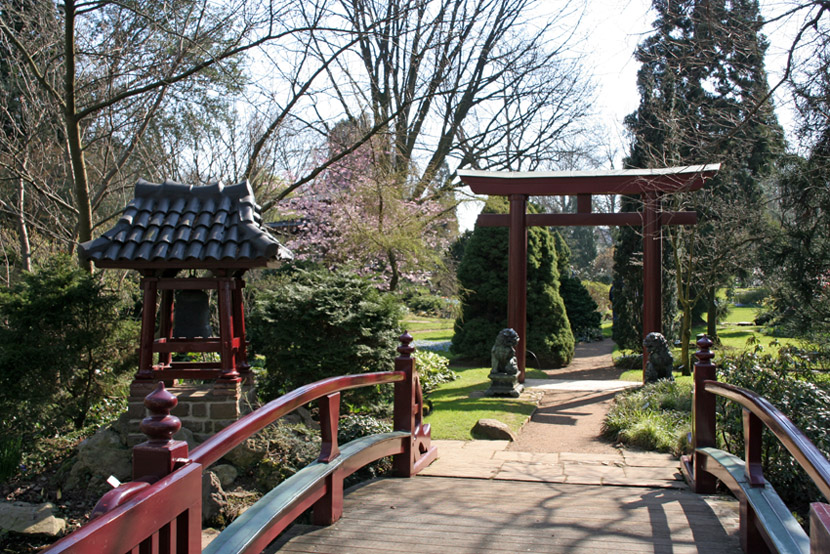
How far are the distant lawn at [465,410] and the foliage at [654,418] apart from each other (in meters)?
1.18

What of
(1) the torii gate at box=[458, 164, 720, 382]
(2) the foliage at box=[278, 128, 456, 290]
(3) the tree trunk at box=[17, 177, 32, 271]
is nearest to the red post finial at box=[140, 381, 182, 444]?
(2) the foliage at box=[278, 128, 456, 290]

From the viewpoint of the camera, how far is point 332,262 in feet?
41.8

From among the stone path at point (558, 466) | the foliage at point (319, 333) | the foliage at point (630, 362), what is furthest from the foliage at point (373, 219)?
the foliage at point (630, 362)

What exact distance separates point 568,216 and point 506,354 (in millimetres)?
2776

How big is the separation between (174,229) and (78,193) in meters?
2.56

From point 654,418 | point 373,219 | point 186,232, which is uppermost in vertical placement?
point 373,219

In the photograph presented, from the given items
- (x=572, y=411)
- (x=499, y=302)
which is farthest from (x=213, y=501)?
(x=499, y=302)

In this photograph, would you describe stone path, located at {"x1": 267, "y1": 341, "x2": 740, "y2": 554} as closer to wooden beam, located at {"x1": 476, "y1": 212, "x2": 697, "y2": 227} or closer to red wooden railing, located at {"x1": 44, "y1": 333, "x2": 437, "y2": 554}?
red wooden railing, located at {"x1": 44, "y1": 333, "x2": 437, "y2": 554}

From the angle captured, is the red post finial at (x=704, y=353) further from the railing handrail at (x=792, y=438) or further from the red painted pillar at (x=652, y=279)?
the red painted pillar at (x=652, y=279)

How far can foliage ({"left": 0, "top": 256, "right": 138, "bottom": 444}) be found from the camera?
22.4ft

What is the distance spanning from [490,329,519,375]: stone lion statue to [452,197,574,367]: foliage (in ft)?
11.8

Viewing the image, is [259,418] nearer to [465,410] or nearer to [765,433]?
[765,433]

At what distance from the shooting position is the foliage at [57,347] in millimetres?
6812

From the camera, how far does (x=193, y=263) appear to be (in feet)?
20.0
